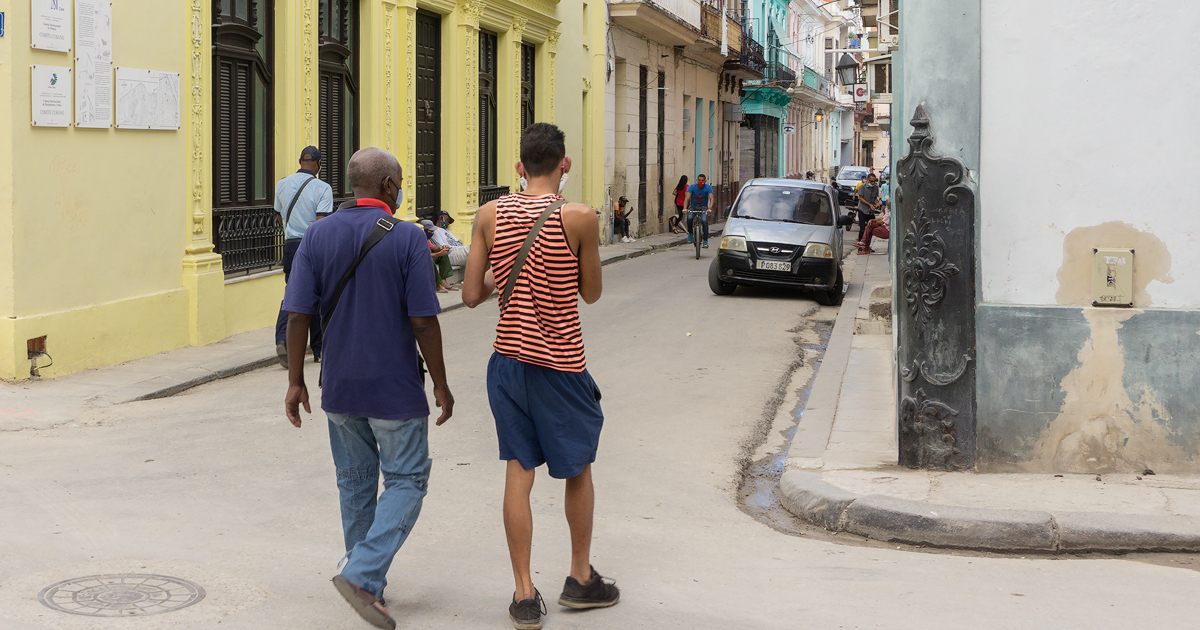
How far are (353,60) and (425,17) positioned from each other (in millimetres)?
2643

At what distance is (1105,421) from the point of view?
654cm

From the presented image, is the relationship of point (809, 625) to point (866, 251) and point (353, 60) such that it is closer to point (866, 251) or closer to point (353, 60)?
point (353, 60)

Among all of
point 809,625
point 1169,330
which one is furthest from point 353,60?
point 809,625

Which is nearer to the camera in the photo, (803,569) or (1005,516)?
(803,569)

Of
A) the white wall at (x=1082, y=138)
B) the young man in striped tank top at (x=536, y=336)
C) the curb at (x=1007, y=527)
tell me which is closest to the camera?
the young man in striped tank top at (x=536, y=336)

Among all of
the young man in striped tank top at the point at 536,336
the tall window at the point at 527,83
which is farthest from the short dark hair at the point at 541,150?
the tall window at the point at 527,83

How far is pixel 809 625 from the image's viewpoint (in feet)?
14.7

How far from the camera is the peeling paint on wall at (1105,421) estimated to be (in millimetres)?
6492

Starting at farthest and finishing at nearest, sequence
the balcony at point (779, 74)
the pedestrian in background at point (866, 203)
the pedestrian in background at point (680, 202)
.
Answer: the balcony at point (779, 74)
the pedestrian in background at point (680, 202)
the pedestrian in background at point (866, 203)

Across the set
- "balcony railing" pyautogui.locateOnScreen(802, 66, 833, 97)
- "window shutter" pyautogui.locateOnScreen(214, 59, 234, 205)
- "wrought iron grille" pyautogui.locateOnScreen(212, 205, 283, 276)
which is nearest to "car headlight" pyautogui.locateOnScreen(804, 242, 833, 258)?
"wrought iron grille" pyautogui.locateOnScreen(212, 205, 283, 276)

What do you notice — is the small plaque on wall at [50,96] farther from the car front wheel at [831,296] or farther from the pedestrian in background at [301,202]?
the car front wheel at [831,296]

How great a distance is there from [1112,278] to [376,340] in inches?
161

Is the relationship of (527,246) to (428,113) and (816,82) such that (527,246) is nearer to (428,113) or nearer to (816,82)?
(428,113)

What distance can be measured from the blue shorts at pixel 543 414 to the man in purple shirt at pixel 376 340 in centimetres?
24
